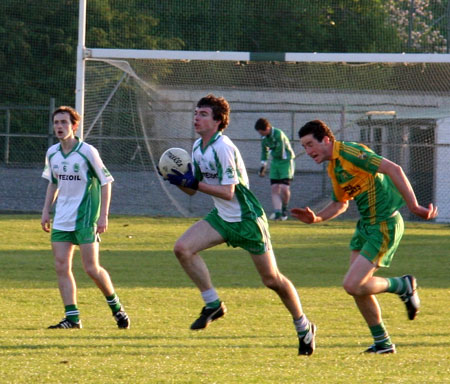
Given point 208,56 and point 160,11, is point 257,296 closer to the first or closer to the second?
point 208,56

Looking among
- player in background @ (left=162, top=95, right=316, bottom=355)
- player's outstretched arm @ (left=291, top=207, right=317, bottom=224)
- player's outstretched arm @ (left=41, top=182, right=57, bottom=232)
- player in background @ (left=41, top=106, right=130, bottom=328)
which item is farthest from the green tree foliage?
player's outstretched arm @ (left=291, top=207, right=317, bottom=224)

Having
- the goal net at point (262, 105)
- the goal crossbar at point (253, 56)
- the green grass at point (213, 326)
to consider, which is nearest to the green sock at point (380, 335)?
the green grass at point (213, 326)

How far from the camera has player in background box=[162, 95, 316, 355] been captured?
726 centimetres

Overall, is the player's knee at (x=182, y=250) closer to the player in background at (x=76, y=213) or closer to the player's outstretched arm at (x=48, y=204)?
the player in background at (x=76, y=213)

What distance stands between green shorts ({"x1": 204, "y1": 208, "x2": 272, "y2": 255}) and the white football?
57 centimetres

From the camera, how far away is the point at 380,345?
7.05 metres

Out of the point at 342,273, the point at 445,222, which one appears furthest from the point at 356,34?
the point at 342,273

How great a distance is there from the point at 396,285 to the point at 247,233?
3.75 ft

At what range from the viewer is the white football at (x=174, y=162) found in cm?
729

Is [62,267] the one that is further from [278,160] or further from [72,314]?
[278,160]

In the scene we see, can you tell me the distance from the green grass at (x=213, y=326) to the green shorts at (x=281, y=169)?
423cm

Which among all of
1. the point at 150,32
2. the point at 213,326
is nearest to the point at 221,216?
the point at 213,326

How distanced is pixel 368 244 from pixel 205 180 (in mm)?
1356

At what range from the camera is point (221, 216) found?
7.64 m
